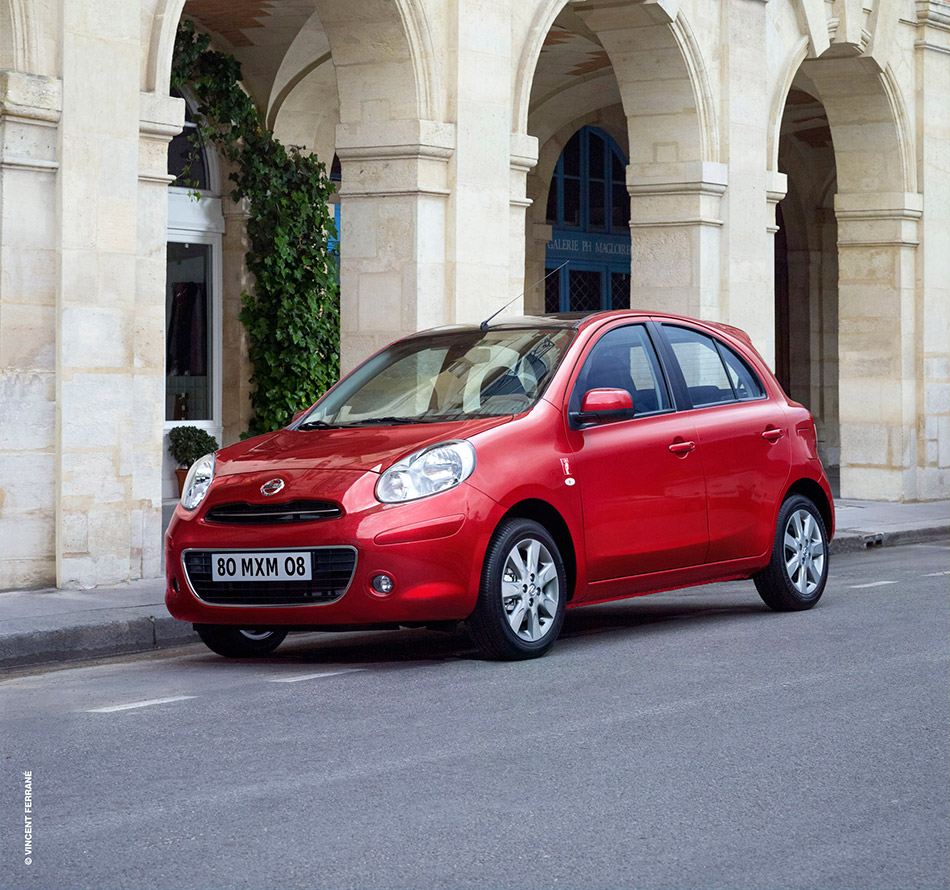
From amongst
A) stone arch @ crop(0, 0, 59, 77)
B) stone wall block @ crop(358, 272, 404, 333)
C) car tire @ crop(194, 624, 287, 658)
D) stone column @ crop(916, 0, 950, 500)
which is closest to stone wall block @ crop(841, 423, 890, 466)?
stone column @ crop(916, 0, 950, 500)

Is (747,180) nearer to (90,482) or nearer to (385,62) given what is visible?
(385,62)

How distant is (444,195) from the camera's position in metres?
13.4

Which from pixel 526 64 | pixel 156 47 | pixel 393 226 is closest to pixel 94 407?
pixel 156 47

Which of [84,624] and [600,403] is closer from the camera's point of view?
[600,403]

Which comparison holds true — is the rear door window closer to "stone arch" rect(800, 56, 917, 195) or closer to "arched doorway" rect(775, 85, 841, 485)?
"stone arch" rect(800, 56, 917, 195)

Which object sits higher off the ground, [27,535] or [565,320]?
[565,320]

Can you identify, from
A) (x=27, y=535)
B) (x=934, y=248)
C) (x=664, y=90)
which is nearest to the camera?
(x=27, y=535)

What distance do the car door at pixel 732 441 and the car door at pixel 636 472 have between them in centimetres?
14

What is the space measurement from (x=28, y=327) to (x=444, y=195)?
13.7 feet

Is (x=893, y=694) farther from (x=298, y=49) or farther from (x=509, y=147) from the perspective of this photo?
(x=298, y=49)

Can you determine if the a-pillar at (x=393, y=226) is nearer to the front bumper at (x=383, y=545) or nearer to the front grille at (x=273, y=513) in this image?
the front grille at (x=273, y=513)

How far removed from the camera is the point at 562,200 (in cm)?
2481

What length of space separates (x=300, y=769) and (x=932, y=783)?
199cm

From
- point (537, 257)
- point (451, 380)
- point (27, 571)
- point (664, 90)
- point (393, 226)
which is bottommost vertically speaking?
point (27, 571)
